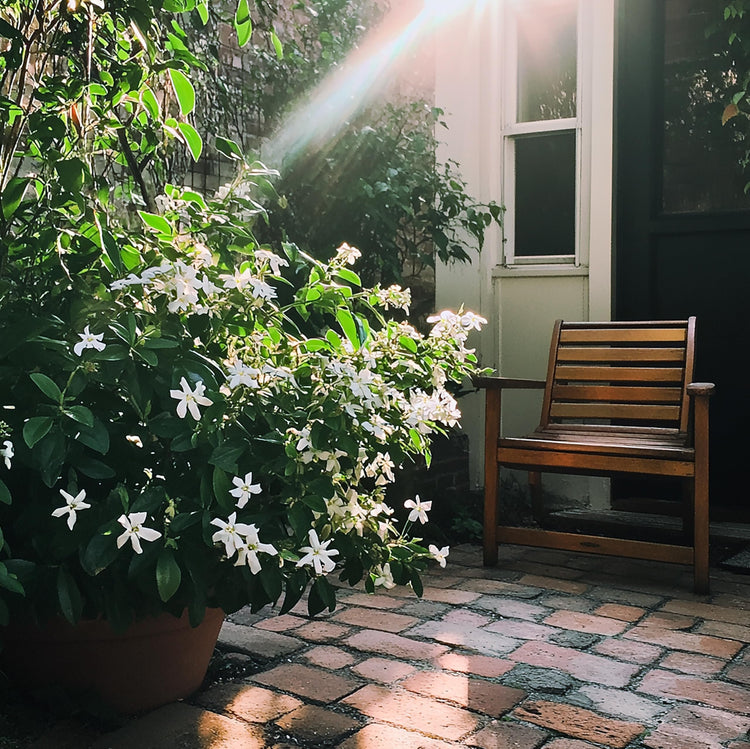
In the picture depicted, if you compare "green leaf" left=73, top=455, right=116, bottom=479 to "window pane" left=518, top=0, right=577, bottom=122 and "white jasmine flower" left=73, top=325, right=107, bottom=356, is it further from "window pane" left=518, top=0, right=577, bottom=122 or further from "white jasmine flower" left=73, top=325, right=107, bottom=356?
"window pane" left=518, top=0, right=577, bottom=122

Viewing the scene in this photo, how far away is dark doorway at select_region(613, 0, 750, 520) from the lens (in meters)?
3.96

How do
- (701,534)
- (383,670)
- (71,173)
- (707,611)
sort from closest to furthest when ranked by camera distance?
(71,173) → (383,670) → (707,611) → (701,534)

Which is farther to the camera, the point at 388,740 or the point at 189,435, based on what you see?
the point at 388,740

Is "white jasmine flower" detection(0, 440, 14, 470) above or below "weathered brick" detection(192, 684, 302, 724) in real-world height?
above

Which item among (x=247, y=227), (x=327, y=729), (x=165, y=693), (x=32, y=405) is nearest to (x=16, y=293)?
(x=32, y=405)

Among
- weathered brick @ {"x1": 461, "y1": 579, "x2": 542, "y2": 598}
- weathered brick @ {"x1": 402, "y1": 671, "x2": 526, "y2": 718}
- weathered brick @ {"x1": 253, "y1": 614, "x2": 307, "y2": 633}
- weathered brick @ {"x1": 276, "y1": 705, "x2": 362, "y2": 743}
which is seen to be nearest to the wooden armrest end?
weathered brick @ {"x1": 461, "y1": 579, "x2": 542, "y2": 598}

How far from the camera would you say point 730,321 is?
396cm

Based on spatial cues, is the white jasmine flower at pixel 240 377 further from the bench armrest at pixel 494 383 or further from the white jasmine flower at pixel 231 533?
the bench armrest at pixel 494 383

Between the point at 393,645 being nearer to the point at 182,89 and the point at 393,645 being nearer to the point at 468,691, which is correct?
the point at 468,691

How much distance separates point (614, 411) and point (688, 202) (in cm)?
112

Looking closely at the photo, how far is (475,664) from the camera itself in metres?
2.37

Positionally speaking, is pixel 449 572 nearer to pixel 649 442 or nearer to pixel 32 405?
pixel 649 442

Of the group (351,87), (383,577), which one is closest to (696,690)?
(383,577)

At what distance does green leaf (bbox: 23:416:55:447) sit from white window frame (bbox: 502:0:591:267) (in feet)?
9.96
